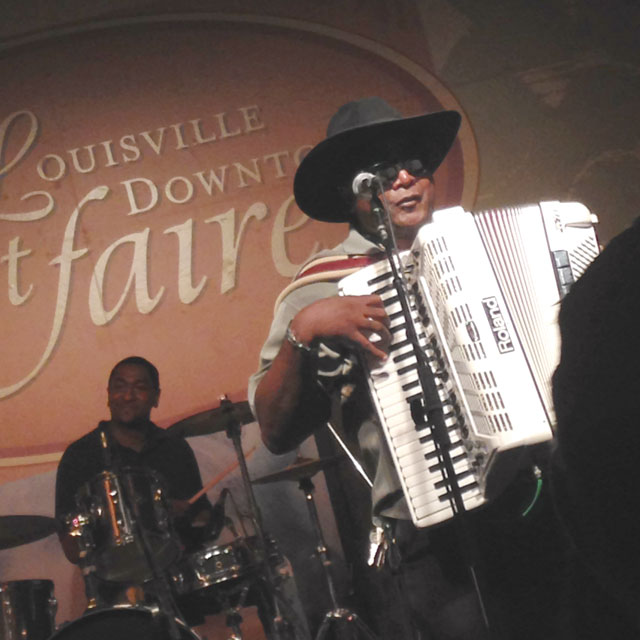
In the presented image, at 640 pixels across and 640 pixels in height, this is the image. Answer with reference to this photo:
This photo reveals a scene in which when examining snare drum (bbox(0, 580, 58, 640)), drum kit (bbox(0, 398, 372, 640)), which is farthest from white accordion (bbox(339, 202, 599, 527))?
snare drum (bbox(0, 580, 58, 640))

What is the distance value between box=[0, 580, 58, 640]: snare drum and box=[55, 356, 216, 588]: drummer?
0.50 meters

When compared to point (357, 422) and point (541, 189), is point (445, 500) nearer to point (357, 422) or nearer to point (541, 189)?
point (357, 422)

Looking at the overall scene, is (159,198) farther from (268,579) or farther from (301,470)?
(268,579)

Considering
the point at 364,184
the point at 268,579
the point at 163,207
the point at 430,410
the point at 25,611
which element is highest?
the point at 163,207

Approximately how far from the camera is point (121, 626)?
2.57 m

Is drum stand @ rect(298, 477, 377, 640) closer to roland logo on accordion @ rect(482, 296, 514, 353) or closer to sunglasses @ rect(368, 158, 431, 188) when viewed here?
sunglasses @ rect(368, 158, 431, 188)

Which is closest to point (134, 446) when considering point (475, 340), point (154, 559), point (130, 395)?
point (130, 395)

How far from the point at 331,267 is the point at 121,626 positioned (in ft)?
4.37

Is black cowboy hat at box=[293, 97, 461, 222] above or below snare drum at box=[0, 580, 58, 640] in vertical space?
above

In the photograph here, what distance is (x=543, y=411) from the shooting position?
1.55m

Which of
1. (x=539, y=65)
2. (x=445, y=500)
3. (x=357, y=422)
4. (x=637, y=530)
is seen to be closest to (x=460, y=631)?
(x=445, y=500)

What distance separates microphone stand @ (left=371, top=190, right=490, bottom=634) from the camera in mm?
1541

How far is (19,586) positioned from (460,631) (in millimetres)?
1733

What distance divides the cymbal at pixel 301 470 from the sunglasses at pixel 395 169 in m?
1.35
